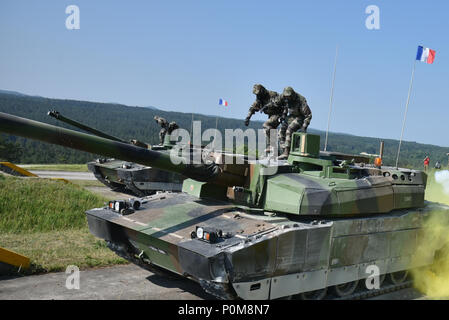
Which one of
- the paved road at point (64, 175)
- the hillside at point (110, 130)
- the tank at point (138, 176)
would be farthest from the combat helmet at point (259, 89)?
the hillside at point (110, 130)

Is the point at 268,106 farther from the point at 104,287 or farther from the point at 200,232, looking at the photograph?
the point at 104,287

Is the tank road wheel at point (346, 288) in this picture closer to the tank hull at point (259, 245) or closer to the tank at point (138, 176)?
the tank hull at point (259, 245)

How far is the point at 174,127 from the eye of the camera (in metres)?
22.2

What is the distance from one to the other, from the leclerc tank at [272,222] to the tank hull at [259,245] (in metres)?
0.02

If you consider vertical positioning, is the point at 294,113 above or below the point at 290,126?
above

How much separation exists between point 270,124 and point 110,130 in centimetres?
8923

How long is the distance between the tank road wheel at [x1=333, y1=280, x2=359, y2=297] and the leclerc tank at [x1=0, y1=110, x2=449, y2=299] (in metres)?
0.02

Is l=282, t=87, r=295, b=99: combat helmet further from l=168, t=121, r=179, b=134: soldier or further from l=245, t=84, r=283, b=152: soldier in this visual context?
l=168, t=121, r=179, b=134: soldier

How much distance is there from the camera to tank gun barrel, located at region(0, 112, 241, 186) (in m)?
6.36

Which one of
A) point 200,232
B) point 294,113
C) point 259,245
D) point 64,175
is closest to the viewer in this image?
point 259,245

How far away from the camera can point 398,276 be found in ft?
35.2

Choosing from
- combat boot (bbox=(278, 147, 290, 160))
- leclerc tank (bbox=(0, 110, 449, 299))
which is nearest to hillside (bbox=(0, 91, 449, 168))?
combat boot (bbox=(278, 147, 290, 160))

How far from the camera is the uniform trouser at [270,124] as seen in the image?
1221 cm

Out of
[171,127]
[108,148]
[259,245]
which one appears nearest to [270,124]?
[259,245]
